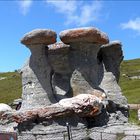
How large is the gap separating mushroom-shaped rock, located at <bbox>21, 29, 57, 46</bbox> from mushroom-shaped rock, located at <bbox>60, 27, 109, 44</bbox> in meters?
0.65

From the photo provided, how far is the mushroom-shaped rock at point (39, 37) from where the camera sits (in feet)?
85.6

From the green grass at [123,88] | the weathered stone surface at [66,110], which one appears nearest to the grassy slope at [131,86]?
the green grass at [123,88]

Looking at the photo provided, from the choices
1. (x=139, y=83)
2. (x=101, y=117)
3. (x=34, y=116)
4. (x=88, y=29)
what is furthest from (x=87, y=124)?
(x=139, y=83)

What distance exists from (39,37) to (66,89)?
4032 mm

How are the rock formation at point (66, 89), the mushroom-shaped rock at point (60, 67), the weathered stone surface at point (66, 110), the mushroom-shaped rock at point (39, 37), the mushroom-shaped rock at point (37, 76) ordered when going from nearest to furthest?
the weathered stone surface at point (66, 110) < the rock formation at point (66, 89) < the mushroom-shaped rock at point (39, 37) < the mushroom-shaped rock at point (37, 76) < the mushroom-shaped rock at point (60, 67)

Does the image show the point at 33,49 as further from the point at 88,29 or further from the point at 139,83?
the point at 139,83

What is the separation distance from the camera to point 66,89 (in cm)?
2873

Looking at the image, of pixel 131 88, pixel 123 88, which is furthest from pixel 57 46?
pixel 123 88

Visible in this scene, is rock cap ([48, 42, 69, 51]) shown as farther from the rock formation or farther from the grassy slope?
the grassy slope

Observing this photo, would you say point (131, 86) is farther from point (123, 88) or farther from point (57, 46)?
point (57, 46)

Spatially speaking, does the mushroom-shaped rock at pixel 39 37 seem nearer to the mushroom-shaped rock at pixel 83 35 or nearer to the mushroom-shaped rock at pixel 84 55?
the mushroom-shaped rock at pixel 83 35

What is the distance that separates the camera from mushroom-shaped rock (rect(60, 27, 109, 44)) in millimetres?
26547

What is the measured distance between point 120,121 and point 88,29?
17.0 feet

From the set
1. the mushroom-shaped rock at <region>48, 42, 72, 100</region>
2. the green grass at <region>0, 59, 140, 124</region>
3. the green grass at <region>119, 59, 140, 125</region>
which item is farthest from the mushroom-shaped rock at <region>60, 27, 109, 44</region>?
the green grass at <region>0, 59, 140, 124</region>
